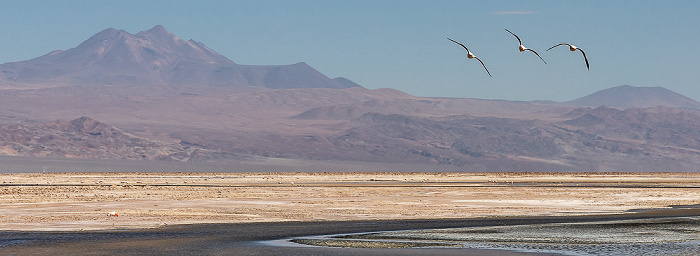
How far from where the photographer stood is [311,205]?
2127 inches

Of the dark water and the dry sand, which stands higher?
the dry sand

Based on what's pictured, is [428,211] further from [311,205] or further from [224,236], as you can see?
[224,236]

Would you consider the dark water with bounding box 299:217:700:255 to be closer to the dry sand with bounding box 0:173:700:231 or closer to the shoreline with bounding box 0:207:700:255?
the shoreline with bounding box 0:207:700:255

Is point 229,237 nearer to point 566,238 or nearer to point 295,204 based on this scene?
point 566,238

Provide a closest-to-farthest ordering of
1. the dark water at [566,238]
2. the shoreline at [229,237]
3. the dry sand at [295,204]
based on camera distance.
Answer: the shoreline at [229,237] < the dark water at [566,238] < the dry sand at [295,204]

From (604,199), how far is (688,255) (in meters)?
31.8

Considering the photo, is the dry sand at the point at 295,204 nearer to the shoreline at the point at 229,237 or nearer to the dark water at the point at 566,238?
the shoreline at the point at 229,237

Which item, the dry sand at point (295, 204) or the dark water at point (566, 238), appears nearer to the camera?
the dark water at point (566, 238)

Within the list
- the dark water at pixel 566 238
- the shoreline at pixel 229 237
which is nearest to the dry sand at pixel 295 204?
the shoreline at pixel 229 237

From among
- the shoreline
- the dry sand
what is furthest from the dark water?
the dry sand

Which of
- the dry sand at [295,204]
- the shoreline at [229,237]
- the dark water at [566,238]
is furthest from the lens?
the dry sand at [295,204]

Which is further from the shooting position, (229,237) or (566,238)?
(229,237)

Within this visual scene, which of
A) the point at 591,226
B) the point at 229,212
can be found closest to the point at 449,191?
the point at 229,212

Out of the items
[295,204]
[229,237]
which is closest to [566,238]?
[229,237]
